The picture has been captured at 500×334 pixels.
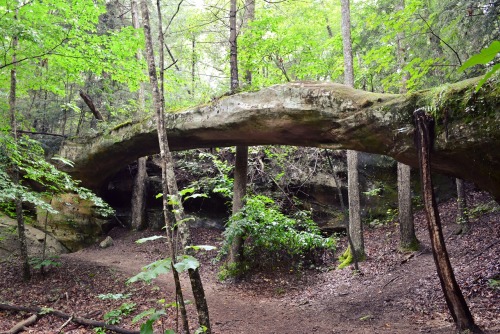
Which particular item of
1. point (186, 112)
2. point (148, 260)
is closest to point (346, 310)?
point (186, 112)

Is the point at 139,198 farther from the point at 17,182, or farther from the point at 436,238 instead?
the point at 436,238

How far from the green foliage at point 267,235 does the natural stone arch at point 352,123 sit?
6.77ft

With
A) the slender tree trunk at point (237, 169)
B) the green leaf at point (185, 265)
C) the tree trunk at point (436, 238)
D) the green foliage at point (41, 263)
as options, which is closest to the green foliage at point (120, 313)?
the green foliage at point (41, 263)

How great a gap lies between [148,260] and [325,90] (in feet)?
25.7

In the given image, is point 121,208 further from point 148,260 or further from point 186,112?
point 186,112

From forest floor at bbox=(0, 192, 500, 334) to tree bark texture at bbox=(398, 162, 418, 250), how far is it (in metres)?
0.30

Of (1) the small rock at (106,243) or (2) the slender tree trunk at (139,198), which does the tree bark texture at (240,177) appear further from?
(2) the slender tree trunk at (139,198)

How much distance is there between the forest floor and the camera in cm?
527

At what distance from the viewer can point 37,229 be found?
1019 cm

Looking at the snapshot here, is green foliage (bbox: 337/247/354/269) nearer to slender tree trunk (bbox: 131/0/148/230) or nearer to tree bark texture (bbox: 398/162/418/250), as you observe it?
tree bark texture (bbox: 398/162/418/250)

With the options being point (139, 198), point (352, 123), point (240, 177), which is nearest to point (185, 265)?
point (352, 123)

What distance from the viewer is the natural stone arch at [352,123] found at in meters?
4.37

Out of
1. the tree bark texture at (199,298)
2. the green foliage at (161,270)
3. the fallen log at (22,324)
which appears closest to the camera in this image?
the green foliage at (161,270)

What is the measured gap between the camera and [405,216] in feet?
29.7
